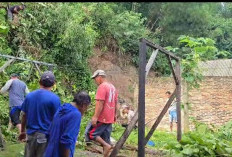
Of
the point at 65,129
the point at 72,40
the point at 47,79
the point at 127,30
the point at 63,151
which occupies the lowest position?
the point at 63,151

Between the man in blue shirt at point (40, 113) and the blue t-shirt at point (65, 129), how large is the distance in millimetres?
679

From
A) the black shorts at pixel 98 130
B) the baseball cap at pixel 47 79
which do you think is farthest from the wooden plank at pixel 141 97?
the baseball cap at pixel 47 79

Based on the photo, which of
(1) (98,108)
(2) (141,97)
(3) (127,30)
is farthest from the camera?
(3) (127,30)

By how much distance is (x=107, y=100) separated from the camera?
19.4 feet

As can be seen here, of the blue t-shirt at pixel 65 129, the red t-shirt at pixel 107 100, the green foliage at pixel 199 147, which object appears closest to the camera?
the blue t-shirt at pixel 65 129

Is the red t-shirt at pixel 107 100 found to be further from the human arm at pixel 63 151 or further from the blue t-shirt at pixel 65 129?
the human arm at pixel 63 151

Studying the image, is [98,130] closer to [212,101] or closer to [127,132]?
[127,132]

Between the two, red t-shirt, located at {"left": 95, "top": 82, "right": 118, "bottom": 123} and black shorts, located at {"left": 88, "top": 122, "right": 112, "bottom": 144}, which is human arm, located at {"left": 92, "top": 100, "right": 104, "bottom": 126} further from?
black shorts, located at {"left": 88, "top": 122, "right": 112, "bottom": 144}

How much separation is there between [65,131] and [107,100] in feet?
7.83

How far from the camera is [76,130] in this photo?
3.63 m

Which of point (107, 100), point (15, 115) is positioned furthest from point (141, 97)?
point (15, 115)

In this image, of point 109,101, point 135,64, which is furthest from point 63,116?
point 135,64

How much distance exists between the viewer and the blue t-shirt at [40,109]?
14.2 ft

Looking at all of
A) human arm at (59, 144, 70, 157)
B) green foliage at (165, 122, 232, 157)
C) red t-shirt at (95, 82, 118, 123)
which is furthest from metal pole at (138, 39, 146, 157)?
human arm at (59, 144, 70, 157)
